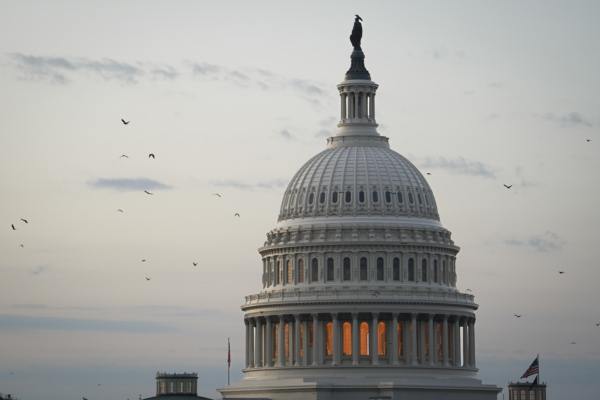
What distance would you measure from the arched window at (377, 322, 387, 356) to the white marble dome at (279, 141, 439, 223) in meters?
12.6

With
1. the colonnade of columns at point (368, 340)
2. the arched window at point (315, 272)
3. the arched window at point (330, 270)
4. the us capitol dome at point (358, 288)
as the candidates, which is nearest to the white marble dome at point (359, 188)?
the us capitol dome at point (358, 288)

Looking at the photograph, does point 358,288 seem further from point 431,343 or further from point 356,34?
point 356,34

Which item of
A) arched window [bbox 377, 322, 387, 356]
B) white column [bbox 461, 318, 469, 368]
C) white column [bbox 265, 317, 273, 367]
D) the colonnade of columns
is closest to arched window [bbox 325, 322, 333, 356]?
the colonnade of columns

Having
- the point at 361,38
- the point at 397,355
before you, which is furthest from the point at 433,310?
the point at 361,38

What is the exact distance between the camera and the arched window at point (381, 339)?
17527 cm

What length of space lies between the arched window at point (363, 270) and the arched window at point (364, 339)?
489cm

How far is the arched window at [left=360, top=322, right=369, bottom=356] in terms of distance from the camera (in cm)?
17512

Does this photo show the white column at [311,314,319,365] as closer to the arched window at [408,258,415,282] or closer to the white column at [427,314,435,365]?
the arched window at [408,258,415,282]

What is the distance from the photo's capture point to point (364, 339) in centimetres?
17575

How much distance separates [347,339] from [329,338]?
78.0 inches

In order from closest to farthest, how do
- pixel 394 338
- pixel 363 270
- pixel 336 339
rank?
pixel 394 338 < pixel 336 339 < pixel 363 270

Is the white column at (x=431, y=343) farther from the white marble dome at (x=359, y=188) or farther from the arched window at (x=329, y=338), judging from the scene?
the white marble dome at (x=359, y=188)

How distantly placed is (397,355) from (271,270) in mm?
18443

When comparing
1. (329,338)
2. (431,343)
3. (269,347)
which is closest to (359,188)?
(329,338)
